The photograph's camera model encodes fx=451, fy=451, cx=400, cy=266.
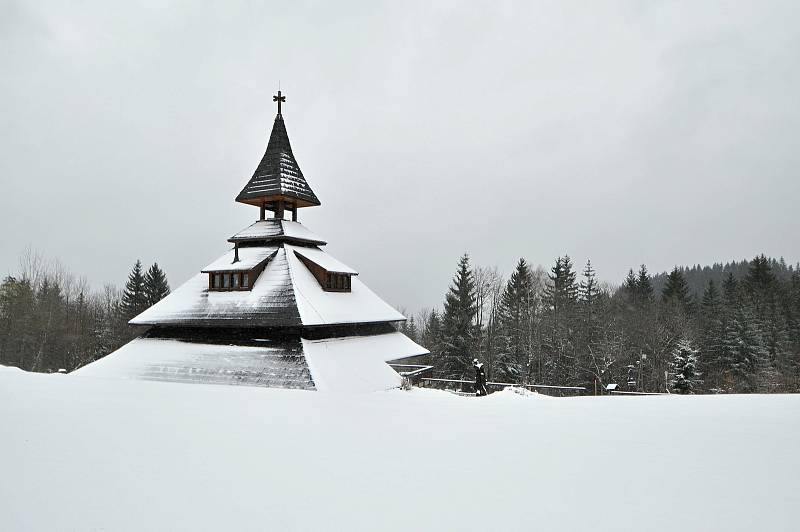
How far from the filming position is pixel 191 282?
23297 mm

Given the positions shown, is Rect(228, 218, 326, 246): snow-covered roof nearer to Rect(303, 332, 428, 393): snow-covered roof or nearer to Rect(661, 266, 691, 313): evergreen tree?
Rect(303, 332, 428, 393): snow-covered roof

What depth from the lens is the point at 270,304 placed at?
63.8 ft

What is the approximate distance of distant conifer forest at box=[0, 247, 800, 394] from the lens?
125 ft

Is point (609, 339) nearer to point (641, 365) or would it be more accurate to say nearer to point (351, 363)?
point (641, 365)

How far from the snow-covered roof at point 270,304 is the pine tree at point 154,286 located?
34.7 m

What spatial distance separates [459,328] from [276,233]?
25173mm

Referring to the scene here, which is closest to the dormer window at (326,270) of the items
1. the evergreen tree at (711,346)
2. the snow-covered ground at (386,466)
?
the snow-covered ground at (386,466)

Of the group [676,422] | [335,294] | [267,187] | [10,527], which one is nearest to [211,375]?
[335,294]

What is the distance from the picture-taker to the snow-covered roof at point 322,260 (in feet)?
75.0

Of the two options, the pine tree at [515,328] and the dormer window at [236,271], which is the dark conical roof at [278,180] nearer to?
the dormer window at [236,271]

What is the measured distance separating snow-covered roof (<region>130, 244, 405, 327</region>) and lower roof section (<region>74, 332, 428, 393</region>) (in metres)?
0.92

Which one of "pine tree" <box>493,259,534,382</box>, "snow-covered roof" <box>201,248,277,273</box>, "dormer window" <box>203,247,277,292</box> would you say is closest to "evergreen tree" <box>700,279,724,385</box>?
"pine tree" <box>493,259,534,382</box>

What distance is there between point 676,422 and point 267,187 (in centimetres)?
2266

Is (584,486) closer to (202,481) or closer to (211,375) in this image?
(202,481)
